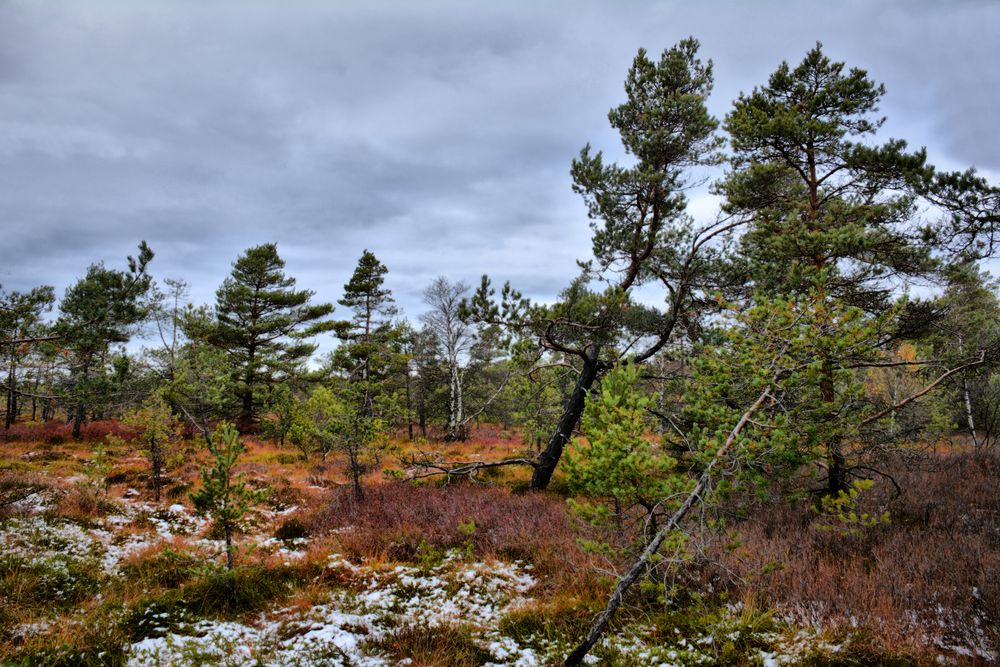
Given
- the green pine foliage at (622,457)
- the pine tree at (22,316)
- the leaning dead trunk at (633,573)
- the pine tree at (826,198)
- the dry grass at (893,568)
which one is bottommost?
the dry grass at (893,568)

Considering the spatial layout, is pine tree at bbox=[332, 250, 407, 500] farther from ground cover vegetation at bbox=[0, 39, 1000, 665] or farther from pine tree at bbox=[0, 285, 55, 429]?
pine tree at bbox=[0, 285, 55, 429]

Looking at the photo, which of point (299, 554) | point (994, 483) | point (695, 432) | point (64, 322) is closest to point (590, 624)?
point (695, 432)

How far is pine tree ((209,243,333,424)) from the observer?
72.6ft

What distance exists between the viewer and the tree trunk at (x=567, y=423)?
9.40 metres

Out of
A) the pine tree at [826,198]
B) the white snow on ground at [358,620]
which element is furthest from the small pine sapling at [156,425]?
the pine tree at [826,198]

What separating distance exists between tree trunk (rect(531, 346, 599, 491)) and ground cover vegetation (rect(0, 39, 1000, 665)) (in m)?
0.08

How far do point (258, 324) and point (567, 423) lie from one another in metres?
20.1

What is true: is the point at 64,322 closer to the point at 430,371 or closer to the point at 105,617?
the point at 105,617

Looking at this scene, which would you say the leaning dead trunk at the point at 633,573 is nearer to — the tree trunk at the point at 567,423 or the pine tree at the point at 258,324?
the tree trunk at the point at 567,423

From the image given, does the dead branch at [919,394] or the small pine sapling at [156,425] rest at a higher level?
the dead branch at [919,394]

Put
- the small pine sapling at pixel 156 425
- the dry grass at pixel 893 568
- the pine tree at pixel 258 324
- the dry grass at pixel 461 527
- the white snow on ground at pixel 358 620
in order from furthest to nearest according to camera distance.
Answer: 1. the pine tree at pixel 258 324
2. the small pine sapling at pixel 156 425
3. the dry grass at pixel 461 527
4. the white snow on ground at pixel 358 620
5. the dry grass at pixel 893 568

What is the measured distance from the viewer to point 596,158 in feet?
25.6

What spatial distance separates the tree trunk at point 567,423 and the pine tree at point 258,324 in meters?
18.2

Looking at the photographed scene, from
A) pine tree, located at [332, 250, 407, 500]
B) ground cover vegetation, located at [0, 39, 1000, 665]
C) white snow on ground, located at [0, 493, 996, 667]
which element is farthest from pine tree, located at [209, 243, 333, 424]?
white snow on ground, located at [0, 493, 996, 667]
